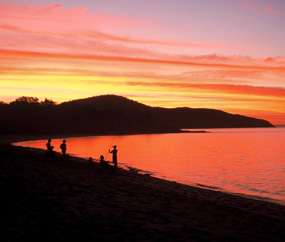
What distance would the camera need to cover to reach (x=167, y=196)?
2325cm

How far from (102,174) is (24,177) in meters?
9.33

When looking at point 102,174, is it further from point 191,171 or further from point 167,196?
point 191,171

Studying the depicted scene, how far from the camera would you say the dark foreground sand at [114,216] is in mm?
12664

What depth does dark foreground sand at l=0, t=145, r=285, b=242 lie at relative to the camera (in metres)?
12.7

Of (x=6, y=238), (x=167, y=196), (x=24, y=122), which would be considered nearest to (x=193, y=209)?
(x=167, y=196)

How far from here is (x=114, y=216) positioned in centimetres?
1561

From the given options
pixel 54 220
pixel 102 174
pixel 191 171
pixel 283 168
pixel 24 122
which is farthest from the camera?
pixel 24 122

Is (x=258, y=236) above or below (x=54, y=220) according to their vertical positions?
below

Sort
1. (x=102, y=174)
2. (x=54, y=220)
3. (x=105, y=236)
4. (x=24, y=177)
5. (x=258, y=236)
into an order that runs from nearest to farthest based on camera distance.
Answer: (x=105, y=236)
(x=54, y=220)
(x=258, y=236)
(x=24, y=177)
(x=102, y=174)

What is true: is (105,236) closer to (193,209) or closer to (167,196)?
(193,209)

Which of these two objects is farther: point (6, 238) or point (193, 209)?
point (193, 209)

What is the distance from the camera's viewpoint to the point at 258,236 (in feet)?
50.1

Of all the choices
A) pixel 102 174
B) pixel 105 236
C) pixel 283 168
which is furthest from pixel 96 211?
pixel 283 168

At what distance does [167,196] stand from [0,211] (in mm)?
11523
